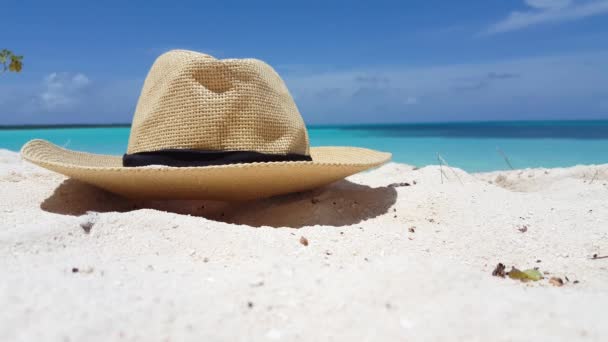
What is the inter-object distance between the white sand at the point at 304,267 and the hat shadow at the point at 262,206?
10 mm

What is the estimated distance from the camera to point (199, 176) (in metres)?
2.10

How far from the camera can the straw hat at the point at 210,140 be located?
7.17 feet

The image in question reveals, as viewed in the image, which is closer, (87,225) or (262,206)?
(87,225)

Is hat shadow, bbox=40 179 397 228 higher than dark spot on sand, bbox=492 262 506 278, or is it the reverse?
hat shadow, bbox=40 179 397 228

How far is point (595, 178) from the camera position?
3.78m

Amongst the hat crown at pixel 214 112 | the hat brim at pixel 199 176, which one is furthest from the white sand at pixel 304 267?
the hat crown at pixel 214 112

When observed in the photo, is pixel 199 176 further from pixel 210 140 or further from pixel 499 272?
pixel 499 272

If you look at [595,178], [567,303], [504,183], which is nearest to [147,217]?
[567,303]

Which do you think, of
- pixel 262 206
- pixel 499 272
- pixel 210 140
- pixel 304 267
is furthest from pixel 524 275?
pixel 210 140

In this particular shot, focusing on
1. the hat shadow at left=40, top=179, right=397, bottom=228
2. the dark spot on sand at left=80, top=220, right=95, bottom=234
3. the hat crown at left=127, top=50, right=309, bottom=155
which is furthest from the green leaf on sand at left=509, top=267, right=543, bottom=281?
the dark spot on sand at left=80, top=220, right=95, bottom=234

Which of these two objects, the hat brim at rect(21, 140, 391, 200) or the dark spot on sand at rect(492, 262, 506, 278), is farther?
the hat brim at rect(21, 140, 391, 200)

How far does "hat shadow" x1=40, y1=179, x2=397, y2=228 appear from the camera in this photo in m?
2.31

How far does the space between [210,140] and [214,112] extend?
13 centimetres

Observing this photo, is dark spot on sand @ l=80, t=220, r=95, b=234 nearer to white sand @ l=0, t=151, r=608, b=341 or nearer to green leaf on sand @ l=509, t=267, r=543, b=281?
white sand @ l=0, t=151, r=608, b=341
